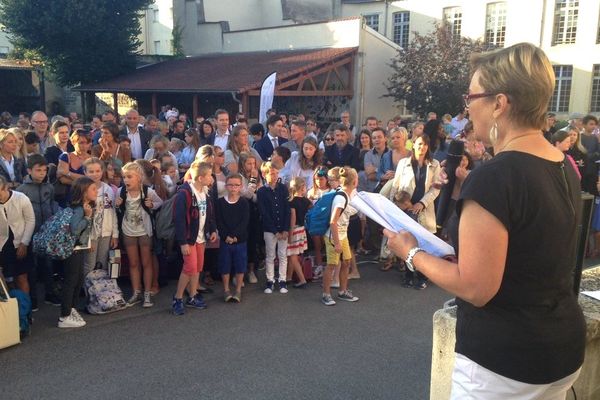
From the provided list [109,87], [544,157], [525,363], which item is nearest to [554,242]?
[544,157]

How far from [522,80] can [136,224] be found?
517cm

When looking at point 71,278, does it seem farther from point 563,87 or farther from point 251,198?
point 563,87

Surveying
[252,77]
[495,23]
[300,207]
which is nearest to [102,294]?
[300,207]

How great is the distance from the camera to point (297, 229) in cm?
682

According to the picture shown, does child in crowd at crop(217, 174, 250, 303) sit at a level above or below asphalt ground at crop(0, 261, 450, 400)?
above

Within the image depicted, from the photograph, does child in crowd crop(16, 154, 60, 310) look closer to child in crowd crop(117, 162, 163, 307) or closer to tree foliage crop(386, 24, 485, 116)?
child in crowd crop(117, 162, 163, 307)

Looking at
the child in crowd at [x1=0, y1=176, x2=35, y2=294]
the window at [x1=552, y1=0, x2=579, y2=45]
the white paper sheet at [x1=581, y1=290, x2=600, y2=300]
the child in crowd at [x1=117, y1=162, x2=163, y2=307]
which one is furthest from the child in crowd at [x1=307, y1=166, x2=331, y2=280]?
the window at [x1=552, y1=0, x2=579, y2=45]

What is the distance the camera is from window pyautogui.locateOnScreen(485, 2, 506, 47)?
25.8 meters

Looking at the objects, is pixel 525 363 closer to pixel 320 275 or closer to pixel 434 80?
pixel 320 275

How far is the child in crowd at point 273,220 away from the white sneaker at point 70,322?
2.16 m

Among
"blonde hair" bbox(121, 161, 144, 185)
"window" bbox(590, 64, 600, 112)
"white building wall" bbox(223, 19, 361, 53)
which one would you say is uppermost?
"white building wall" bbox(223, 19, 361, 53)

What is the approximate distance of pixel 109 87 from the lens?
89.3ft

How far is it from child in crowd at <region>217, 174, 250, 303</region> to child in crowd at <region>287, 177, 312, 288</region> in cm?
71

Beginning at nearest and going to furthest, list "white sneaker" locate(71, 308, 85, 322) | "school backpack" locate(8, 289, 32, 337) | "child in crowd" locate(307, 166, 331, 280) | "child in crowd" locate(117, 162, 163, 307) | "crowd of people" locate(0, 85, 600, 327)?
"school backpack" locate(8, 289, 32, 337) < "white sneaker" locate(71, 308, 85, 322) < "crowd of people" locate(0, 85, 600, 327) < "child in crowd" locate(117, 162, 163, 307) < "child in crowd" locate(307, 166, 331, 280)
